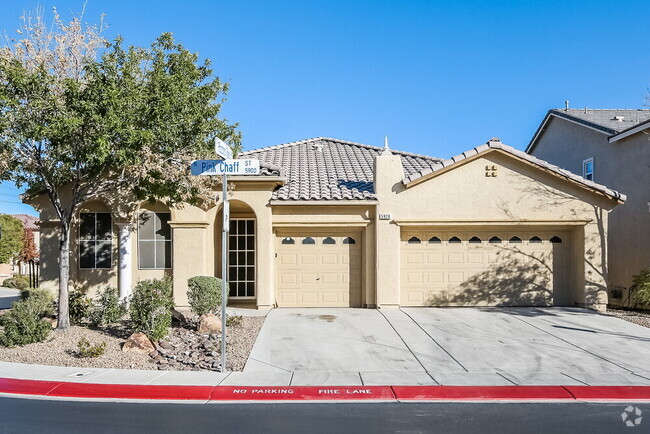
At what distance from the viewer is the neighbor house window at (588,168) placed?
18703 mm

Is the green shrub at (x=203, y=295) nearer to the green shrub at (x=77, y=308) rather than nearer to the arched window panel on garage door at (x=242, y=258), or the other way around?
the green shrub at (x=77, y=308)

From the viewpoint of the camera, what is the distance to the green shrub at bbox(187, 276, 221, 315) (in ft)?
37.1

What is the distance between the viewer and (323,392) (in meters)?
7.27

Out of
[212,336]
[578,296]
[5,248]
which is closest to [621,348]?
[578,296]

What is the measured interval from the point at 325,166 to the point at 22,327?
10.7 m

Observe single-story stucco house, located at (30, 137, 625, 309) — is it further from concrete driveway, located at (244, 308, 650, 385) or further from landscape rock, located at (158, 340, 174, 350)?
landscape rock, located at (158, 340, 174, 350)

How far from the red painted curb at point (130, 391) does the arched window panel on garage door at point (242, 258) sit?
25.6ft

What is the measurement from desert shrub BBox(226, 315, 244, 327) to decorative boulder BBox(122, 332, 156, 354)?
89.3 inches

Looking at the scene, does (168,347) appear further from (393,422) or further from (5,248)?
(5,248)

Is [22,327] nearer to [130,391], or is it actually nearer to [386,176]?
[130,391]

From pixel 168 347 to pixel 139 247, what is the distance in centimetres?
562

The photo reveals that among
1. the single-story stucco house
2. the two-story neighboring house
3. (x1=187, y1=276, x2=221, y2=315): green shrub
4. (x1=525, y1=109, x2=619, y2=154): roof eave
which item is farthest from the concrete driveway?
(x1=525, y1=109, x2=619, y2=154): roof eave

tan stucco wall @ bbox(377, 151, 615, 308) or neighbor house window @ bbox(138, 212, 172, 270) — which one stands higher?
tan stucco wall @ bbox(377, 151, 615, 308)

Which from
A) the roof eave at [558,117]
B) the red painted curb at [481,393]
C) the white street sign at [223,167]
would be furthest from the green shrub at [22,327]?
the roof eave at [558,117]
